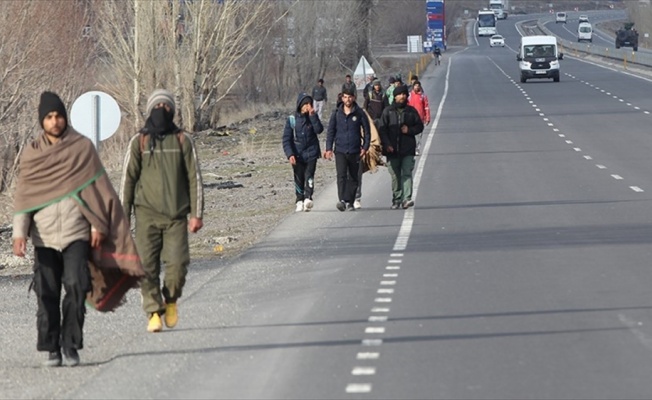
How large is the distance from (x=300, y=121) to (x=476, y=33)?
485 feet

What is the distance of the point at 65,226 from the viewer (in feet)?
31.0

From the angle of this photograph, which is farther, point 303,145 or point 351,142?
point 303,145

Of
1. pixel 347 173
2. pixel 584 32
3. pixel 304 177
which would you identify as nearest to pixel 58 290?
pixel 347 173

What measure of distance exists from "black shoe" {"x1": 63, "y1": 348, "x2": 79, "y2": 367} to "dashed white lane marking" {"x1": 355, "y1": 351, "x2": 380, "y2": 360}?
6.02ft

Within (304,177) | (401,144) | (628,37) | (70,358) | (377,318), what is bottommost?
(628,37)

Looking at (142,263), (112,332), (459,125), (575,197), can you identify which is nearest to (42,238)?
(142,263)

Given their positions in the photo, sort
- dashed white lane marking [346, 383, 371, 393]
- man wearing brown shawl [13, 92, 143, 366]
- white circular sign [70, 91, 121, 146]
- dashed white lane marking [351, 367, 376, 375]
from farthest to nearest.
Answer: white circular sign [70, 91, 121, 146] < man wearing brown shawl [13, 92, 143, 366] < dashed white lane marking [351, 367, 376, 375] < dashed white lane marking [346, 383, 371, 393]

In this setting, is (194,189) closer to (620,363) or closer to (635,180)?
(620,363)

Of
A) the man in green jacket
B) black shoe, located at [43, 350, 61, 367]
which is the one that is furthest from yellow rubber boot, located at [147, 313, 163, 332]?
black shoe, located at [43, 350, 61, 367]

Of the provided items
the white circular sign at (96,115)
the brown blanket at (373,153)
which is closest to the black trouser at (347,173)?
the brown blanket at (373,153)

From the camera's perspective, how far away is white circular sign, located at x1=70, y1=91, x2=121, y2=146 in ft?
53.0

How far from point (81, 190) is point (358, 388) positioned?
2.36 meters

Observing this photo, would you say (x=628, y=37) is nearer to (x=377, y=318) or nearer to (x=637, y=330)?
(x=377, y=318)

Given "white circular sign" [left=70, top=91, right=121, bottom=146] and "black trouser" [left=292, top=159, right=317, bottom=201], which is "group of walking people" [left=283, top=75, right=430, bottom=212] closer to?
"black trouser" [left=292, top=159, right=317, bottom=201]
